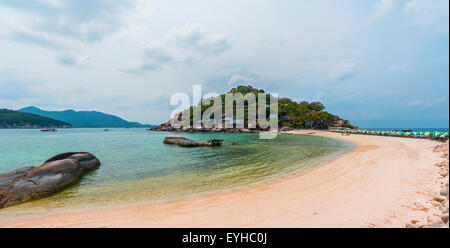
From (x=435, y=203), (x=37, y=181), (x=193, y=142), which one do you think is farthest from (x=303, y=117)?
(x=37, y=181)

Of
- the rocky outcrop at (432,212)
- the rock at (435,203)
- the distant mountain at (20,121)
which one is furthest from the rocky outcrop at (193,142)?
the distant mountain at (20,121)

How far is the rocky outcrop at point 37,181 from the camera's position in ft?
24.3

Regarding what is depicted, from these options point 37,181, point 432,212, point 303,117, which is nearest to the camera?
point 432,212

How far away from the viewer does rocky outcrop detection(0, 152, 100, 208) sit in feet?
24.3

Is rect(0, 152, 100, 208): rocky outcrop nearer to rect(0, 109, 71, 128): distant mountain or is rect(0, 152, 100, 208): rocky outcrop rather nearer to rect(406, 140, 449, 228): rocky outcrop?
rect(406, 140, 449, 228): rocky outcrop

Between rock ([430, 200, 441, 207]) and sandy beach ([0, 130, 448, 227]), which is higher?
rock ([430, 200, 441, 207])

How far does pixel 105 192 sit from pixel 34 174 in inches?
152

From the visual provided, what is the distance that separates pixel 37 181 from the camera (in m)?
8.38

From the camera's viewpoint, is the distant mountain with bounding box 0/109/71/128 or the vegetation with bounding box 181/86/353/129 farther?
the distant mountain with bounding box 0/109/71/128

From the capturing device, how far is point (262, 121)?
94.1 m

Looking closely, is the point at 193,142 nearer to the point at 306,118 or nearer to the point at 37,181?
the point at 37,181

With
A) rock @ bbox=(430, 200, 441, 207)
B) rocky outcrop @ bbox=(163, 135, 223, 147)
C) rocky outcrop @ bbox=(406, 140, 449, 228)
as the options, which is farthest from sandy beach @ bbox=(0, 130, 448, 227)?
rocky outcrop @ bbox=(163, 135, 223, 147)
